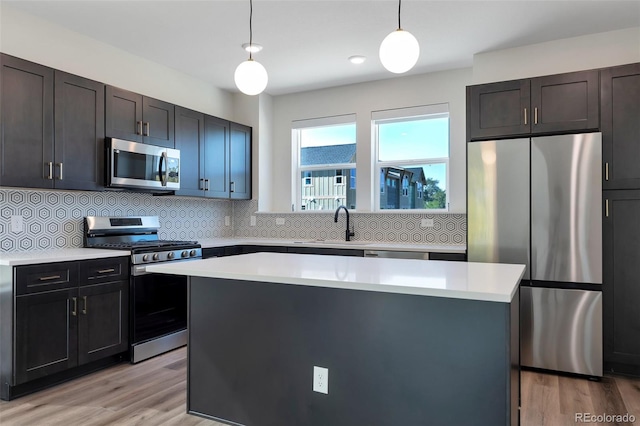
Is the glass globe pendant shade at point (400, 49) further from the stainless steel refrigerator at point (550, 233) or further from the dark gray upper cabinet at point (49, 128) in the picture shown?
Answer: the dark gray upper cabinet at point (49, 128)

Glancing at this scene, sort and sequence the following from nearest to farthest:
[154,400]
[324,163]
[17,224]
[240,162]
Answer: [154,400]
[17,224]
[240,162]
[324,163]

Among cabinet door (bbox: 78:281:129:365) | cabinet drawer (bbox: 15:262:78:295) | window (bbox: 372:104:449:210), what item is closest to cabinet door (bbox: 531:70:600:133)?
window (bbox: 372:104:449:210)

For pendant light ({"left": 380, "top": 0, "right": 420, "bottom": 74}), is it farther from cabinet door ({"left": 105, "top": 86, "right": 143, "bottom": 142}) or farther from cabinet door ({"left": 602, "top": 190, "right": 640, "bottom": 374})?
cabinet door ({"left": 105, "top": 86, "right": 143, "bottom": 142})

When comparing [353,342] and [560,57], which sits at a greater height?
[560,57]

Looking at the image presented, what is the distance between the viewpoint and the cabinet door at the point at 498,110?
341 cm

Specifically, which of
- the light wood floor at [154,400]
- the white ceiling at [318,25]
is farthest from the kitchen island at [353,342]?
the white ceiling at [318,25]

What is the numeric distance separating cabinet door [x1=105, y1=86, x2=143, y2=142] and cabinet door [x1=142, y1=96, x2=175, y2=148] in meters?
0.05

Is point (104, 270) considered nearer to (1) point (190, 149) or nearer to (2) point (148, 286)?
(2) point (148, 286)

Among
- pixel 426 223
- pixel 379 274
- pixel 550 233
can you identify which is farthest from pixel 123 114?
pixel 550 233

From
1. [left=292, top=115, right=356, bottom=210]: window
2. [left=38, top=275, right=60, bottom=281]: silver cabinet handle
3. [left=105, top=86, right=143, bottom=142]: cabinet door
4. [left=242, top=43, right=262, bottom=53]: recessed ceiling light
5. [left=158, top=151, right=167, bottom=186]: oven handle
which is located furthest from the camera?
[left=292, top=115, right=356, bottom=210]: window

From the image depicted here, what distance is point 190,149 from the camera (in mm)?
4289

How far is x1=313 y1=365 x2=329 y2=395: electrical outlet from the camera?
6.75ft

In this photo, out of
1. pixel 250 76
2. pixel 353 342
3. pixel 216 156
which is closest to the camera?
pixel 353 342

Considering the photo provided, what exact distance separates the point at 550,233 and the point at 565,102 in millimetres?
978
